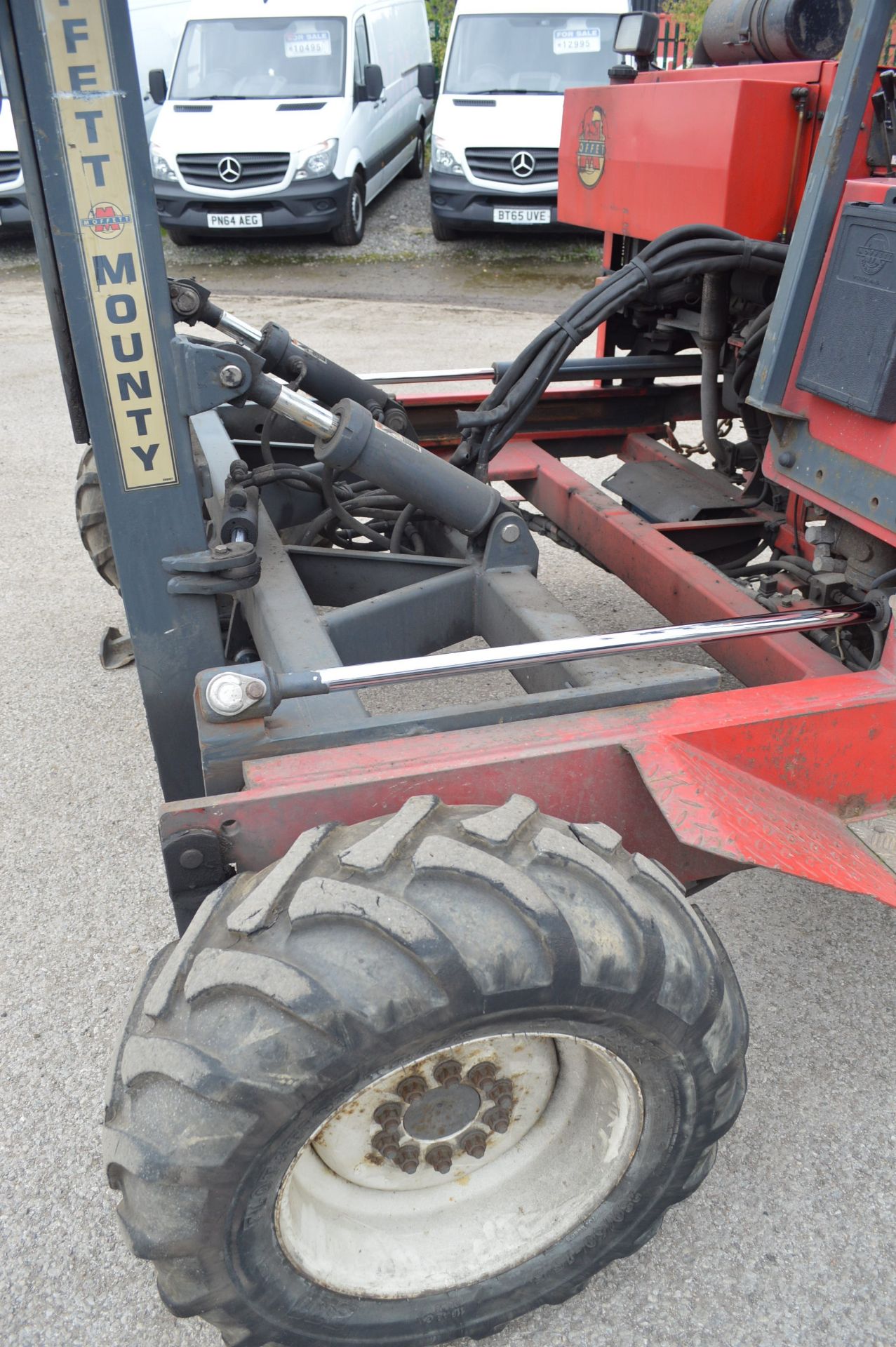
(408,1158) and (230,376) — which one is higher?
(230,376)

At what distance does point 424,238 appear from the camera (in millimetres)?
12312

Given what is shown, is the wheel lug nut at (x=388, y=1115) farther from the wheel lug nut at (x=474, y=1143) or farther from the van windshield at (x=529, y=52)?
the van windshield at (x=529, y=52)

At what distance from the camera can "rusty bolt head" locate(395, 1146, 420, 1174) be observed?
1.79 metres

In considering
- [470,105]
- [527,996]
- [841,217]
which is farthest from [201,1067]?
[470,105]

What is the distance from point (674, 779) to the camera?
70.7 inches

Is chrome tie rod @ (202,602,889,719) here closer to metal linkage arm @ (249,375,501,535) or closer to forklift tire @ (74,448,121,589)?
metal linkage arm @ (249,375,501,535)

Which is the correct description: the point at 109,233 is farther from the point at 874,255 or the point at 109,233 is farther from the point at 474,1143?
the point at 474,1143

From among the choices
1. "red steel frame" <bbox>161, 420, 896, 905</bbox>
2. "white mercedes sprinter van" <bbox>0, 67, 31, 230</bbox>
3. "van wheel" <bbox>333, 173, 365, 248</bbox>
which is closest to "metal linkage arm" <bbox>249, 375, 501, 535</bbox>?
"red steel frame" <bbox>161, 420, 896, 905</bbox>

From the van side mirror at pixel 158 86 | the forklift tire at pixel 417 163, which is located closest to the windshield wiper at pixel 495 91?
the van side mirror at pixel 158 86

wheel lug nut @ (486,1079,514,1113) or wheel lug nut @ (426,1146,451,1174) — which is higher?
wheel lug nut @ (486,1079,514,1113)

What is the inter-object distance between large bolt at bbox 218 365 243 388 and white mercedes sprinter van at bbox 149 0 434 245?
9.93 metres

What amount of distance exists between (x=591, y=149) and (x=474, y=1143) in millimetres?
2962

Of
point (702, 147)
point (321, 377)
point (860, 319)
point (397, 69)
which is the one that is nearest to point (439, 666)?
point (860, 319)

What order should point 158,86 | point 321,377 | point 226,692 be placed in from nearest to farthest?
1. point 226,692
2. point 321,377
3. point 158,86
